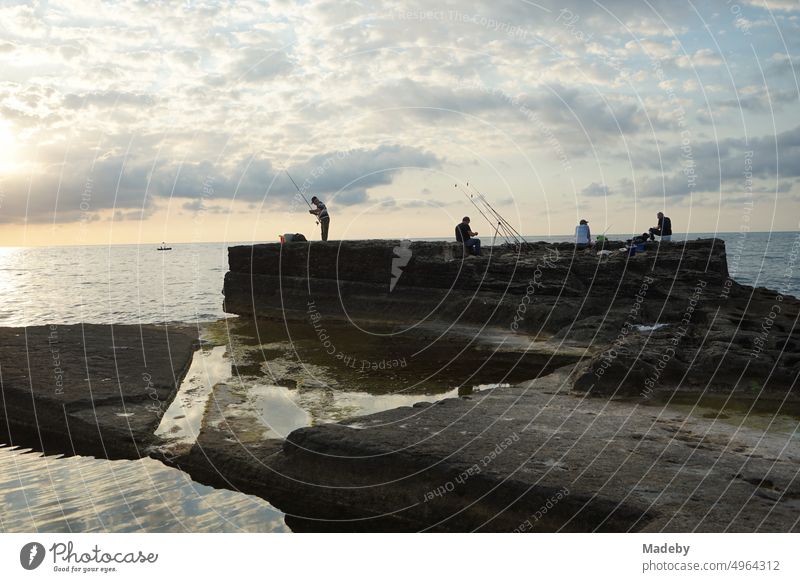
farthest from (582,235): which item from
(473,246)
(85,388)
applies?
(85,388)

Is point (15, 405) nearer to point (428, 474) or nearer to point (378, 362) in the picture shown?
point (378, 362)

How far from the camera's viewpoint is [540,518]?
18.8 feet

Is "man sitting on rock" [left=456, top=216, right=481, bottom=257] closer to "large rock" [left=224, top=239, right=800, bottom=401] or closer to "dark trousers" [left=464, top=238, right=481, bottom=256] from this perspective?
"dark trousers" [left=464, top=238, right=481, bottom=256]

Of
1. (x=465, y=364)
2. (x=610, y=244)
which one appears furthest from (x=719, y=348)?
(x=610, y=244)

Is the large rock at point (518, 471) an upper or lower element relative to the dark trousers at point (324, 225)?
lower

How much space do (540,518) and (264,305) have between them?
Answer: 62.5 ft

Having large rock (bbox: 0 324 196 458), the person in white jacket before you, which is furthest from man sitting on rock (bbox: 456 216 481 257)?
large rock (bbox: 0 324 196 458)

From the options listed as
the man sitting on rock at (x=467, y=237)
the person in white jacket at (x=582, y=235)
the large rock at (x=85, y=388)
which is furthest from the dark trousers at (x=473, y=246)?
the large rock at (x=85, y=388)

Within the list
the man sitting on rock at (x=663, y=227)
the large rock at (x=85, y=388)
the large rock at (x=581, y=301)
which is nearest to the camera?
the large rock at (x=85, y=388)
